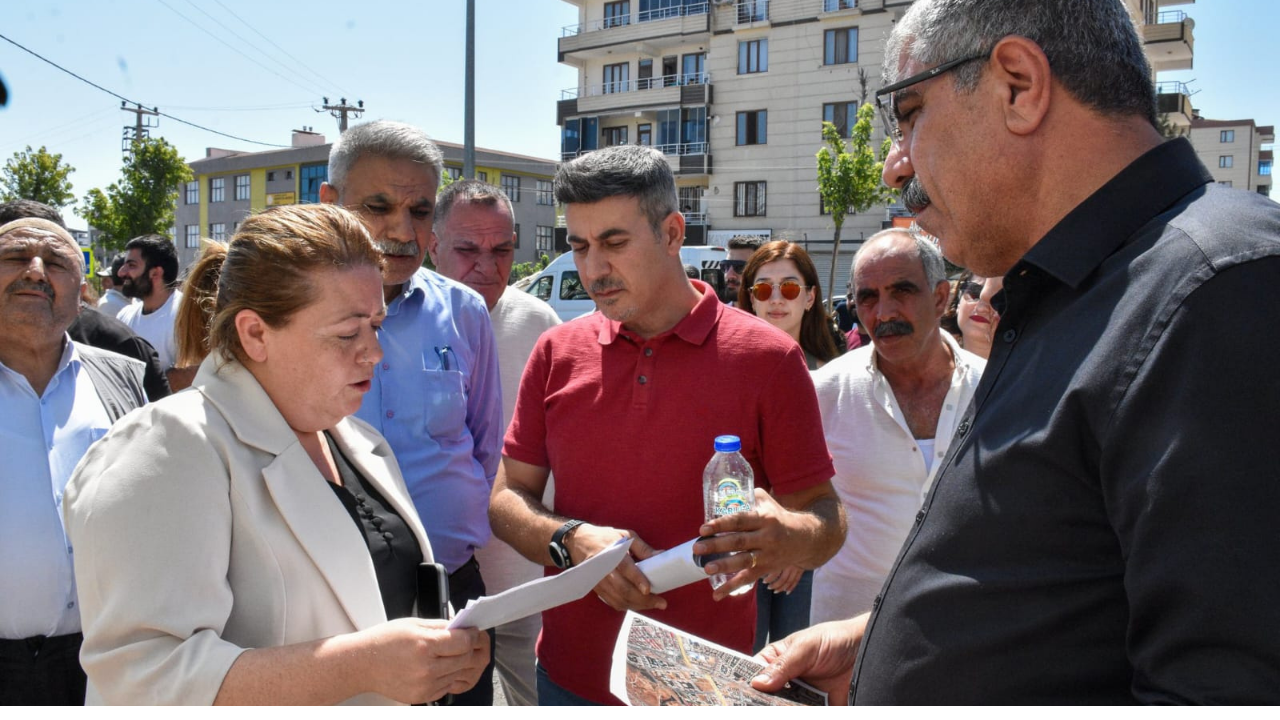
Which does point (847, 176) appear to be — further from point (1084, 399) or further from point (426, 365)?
point (1084, 399)

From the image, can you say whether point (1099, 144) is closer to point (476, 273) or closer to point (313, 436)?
point (313, 436)

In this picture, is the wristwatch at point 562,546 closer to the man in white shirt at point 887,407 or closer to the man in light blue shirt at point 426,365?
the man in light blue shirt at point 426,365

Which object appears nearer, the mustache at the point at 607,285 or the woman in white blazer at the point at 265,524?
the woman in white blazer at the point at 265,524

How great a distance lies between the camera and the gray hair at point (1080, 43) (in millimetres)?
1361

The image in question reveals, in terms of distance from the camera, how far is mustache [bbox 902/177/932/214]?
5.68ft

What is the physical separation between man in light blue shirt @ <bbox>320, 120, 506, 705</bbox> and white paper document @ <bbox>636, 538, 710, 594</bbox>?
0.94 metres

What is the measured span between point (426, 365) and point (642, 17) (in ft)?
124

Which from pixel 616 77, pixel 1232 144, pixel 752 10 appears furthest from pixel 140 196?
pixel 1232 144

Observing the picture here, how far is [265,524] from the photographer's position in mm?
1849

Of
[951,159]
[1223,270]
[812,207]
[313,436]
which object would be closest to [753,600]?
[313,436]

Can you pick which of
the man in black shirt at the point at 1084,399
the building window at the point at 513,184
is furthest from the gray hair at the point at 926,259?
the building window at the point at 513,184

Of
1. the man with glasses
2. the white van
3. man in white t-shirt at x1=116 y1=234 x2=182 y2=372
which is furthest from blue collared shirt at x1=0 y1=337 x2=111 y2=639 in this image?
the white van

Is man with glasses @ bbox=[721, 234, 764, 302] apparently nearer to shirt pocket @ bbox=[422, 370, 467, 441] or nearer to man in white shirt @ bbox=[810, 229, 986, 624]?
man in white shirt @ bbox=[810, 229, 986, 624]

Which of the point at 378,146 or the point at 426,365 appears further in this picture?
the point at 378,146
